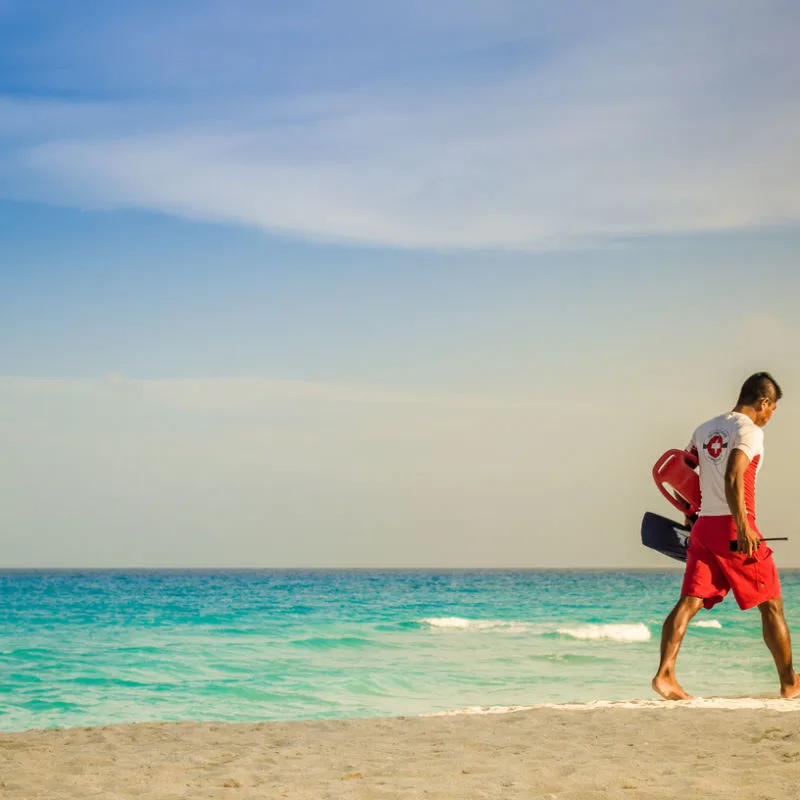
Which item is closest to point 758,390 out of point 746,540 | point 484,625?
point 746,540

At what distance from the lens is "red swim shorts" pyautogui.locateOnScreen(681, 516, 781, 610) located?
235 inches

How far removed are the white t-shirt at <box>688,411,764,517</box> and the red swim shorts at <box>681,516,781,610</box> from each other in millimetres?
105

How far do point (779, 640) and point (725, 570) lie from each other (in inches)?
20.6

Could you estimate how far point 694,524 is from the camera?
629 cm

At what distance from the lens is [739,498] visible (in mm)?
5867

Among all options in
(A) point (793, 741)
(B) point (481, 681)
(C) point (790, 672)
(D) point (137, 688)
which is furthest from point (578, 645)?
(A) point (793, 741)

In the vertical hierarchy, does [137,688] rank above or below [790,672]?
below

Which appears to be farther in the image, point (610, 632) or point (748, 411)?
point (610, 632)

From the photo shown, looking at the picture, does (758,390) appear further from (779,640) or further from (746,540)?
(779,640)

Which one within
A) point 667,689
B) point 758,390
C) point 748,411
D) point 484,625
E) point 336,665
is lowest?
point 484,625

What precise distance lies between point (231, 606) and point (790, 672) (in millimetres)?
30773

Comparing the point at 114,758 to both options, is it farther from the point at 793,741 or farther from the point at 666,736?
the point at 793,741

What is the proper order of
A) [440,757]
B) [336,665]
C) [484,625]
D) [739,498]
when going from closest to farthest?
[440,757] → [739,498] → [336,665] → [484,625]

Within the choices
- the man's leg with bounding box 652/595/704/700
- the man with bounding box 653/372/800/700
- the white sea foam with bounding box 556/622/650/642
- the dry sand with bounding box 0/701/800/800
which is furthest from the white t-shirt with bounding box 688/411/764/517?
the white sea foam with bounding box 556/622/650/642
